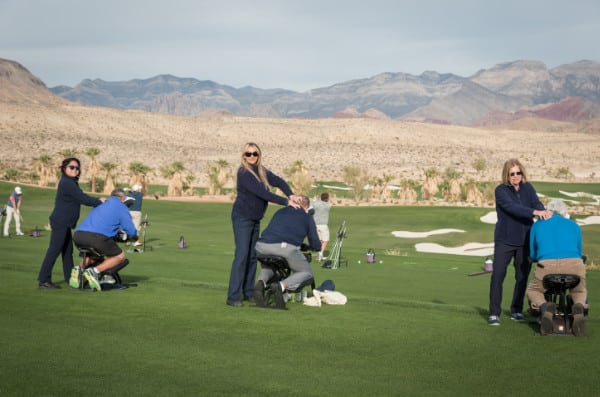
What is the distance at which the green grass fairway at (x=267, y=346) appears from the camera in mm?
6691

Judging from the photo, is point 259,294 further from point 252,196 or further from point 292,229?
point 252,196

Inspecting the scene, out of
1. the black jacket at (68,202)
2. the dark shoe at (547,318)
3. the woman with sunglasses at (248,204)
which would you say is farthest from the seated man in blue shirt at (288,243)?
the black jacket at (68,202)

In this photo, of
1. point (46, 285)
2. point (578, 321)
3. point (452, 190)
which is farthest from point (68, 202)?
point (452, 190)

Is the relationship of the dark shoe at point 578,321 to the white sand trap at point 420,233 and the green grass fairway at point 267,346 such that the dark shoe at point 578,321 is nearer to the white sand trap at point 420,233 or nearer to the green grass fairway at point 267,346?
the green grass fairway at point 267,346

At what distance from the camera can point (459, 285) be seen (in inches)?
626

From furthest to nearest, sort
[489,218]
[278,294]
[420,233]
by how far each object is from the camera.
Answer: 1. [489,218]
2. [420,233]
3. [278,294]

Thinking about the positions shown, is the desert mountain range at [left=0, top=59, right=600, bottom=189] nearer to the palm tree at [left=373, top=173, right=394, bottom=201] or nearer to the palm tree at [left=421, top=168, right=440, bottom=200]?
the palm tree at [left=373, top=173, right=394, bottom=201]

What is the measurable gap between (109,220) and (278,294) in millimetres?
2927

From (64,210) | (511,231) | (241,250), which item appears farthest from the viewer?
(64,210)

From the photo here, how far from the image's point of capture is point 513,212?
9.66 m

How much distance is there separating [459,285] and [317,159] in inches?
4277

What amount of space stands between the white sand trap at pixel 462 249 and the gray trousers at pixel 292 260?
55.9 ft

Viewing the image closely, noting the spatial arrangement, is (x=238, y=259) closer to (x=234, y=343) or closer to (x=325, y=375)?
(x=234, y=343)

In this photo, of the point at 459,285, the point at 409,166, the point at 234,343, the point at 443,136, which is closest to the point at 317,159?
the point at 409,166
